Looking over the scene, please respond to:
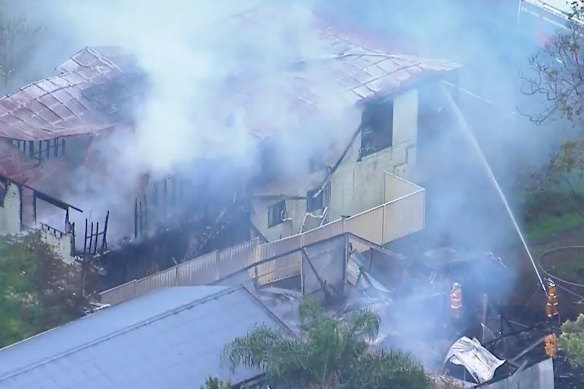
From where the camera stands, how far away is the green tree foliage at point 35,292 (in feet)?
62.3

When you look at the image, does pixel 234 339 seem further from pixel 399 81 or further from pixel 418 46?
pixel 418 46

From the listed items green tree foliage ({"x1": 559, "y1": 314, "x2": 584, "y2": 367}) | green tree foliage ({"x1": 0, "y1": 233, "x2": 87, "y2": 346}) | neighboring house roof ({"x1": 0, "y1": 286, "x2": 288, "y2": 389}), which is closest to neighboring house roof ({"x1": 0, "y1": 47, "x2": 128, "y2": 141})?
green tree foliage ({"x1": 0, "y1": 233, "x2": 87, "y2": 346})

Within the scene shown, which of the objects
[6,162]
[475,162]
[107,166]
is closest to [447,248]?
[475,162]

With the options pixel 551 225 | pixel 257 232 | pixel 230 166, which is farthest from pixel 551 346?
pixel 230 166

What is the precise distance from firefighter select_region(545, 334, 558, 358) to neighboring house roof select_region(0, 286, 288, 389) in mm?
4484

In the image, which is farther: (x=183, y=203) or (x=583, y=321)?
(x=183, y=203)

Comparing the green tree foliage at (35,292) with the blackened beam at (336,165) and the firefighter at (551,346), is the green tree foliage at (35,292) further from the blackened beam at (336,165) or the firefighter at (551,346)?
the firefighter at (551,346)

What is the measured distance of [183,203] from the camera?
72.7ft

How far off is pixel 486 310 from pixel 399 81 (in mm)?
5288

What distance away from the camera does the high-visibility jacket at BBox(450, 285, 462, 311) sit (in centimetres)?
2134

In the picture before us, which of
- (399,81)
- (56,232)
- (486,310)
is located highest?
(399,81)

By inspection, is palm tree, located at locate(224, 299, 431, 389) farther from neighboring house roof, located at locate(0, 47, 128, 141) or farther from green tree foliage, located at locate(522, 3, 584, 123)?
green tree foliage, located at locate(522, 3, 584, 123)

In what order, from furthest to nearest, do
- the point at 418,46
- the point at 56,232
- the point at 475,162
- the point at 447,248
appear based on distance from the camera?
the point at 418,46 → the point at 475,162 → the point at 447,248 → the point at 56,232

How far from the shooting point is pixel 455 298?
840 inches
